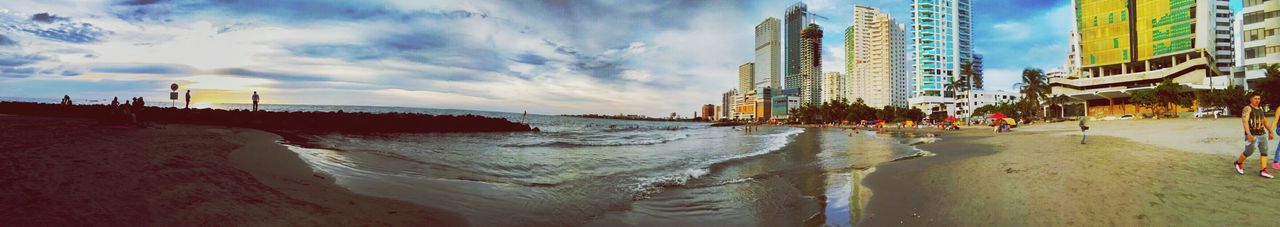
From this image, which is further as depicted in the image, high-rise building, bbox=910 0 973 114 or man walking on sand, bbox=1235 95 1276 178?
high-rise building, bbox=910 0 973 114

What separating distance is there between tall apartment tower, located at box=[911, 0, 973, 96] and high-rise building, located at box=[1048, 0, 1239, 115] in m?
61.7

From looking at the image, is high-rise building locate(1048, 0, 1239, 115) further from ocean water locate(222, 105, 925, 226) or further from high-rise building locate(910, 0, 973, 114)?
ocean water locate(222, 105, 925, 226)

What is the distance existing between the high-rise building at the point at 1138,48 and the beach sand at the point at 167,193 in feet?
353

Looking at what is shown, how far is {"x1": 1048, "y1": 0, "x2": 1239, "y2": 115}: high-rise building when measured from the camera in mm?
79125

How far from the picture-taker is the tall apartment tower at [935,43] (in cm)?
15788

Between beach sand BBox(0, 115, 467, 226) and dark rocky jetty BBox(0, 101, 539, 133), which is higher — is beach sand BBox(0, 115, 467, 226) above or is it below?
below

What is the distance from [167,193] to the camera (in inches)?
214

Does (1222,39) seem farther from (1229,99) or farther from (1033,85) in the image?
(1229,99)

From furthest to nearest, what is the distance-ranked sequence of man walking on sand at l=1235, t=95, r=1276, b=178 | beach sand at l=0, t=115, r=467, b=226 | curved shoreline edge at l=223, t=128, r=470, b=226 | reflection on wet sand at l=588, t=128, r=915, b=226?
man walking on sand at l=1235, t=95, r=1276, b=178 < reflection on wet sand at l=588, t=128, r=915, b=226 < curved shoreline edge at l=223, t=128, r=470, b=226 < beach sand at l=0, t=115, r=467, b=226

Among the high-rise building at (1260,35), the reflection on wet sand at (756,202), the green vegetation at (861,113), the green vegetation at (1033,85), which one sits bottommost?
the reflection on wet sand at (756,202)

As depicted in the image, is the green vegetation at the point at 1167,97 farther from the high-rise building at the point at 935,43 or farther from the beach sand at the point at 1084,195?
the high-rise building at the point at 935,43

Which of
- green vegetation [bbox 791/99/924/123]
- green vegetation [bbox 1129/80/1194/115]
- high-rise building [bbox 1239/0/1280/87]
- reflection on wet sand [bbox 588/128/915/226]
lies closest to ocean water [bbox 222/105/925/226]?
reflection on wet sand [bbox 588/128/915/226]

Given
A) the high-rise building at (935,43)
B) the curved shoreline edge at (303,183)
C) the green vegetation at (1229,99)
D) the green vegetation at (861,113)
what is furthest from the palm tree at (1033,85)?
the curved shoreline edge at (303,183)

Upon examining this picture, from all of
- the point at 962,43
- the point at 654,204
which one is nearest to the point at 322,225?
the point at 654,204
